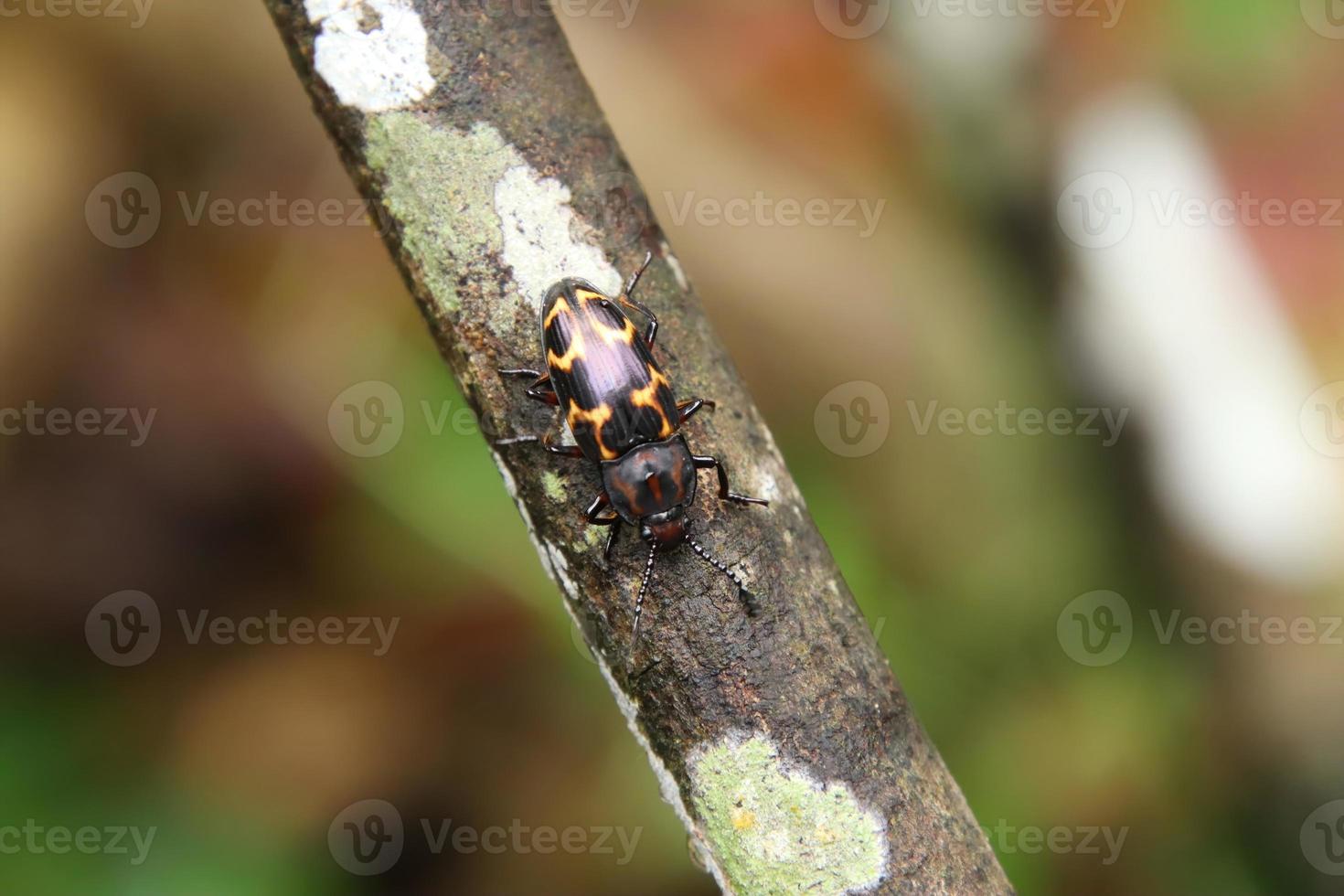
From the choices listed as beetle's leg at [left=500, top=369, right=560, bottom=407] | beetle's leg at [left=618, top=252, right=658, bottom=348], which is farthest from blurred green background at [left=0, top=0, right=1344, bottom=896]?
beetle's leg at [left=618, top=252, right=658, bottom=348]

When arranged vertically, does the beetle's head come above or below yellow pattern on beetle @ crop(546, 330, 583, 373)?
below

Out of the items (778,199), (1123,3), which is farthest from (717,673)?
(1123,3)

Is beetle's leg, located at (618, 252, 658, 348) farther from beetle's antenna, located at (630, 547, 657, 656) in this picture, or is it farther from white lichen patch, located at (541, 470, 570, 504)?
beetle's antenna, located at (630, 547, 657, 656)

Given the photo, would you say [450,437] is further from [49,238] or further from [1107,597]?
[1107,597]

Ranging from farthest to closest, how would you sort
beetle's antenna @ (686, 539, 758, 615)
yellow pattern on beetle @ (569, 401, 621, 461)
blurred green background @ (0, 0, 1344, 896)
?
blurred green background @ (0, 0, 1344, 896), yellow pattern on beetle @ (569, 401, 621, 461), beetle's antenna @ (686, 539, 758, 615)

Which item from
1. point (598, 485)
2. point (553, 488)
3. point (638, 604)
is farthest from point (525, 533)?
point (638, 604)

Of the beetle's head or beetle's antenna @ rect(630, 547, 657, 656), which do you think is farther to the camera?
the beetle's head

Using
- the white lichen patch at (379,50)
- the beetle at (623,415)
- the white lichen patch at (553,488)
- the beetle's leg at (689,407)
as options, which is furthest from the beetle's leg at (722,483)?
the white lichen patch at (379,50)
